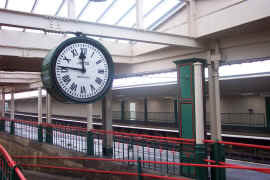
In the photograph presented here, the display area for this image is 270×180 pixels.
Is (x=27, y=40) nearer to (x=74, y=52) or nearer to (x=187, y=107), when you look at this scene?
(x=187, y=107)

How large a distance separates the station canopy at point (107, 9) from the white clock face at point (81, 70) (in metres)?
5.15

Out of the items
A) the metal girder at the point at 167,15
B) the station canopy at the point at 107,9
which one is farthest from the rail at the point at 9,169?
the metal girder at the point at 167,15

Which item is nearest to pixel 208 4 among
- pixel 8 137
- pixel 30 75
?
pixel 30 75

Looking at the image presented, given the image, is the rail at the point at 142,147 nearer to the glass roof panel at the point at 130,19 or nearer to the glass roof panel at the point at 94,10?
the glass roof panel at the point at 130,19

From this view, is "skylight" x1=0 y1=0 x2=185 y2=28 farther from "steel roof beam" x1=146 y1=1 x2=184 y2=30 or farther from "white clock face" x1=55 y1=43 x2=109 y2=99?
"white clock face" x1=55 y1=43 x2=109 y2=99

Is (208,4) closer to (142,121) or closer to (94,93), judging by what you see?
(94,93)

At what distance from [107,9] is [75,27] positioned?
14.0 ft

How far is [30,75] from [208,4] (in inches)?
410

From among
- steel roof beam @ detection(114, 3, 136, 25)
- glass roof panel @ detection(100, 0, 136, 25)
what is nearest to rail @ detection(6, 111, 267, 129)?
steel roof beam @ detection(114, 3, 136, 25)

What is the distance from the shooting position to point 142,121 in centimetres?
2275

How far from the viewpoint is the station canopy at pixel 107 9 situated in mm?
7707

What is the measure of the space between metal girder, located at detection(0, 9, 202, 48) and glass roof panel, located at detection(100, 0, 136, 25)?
3.06 meters

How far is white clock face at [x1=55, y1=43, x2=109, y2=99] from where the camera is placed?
251 cm

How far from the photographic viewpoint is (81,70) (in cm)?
266
